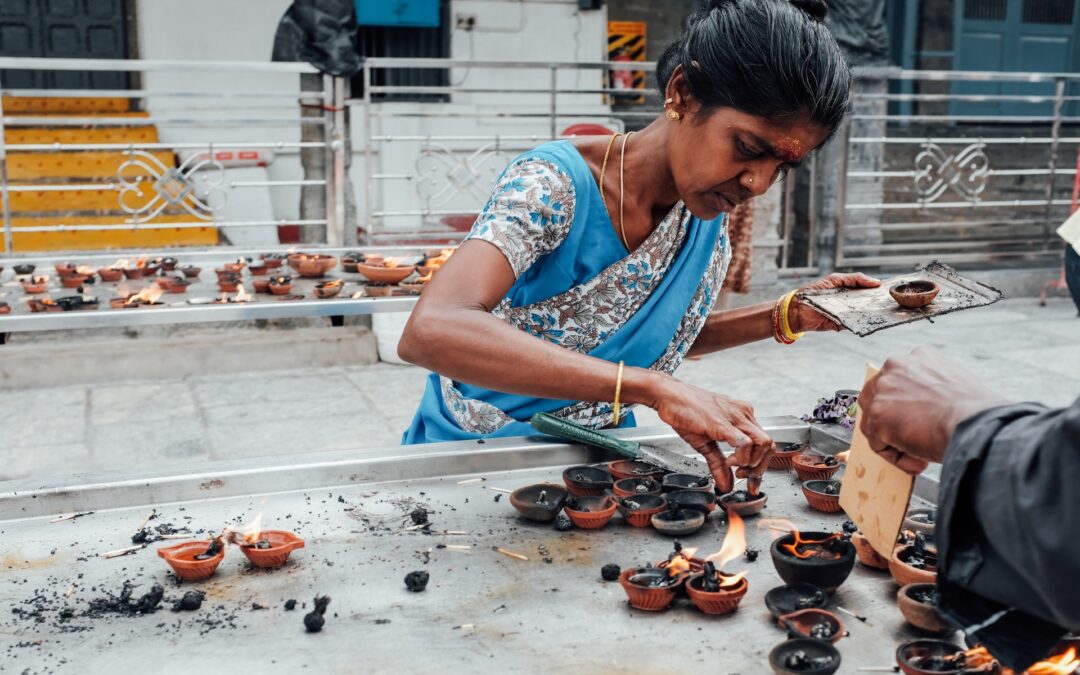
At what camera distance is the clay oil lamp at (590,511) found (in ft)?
6.47

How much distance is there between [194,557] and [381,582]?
0.33 metres

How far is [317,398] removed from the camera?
5.96 metres

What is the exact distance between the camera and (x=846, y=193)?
26.7ft

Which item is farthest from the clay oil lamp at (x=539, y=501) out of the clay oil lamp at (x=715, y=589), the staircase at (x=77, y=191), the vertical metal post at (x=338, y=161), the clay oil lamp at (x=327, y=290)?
the staircase at (x=77, y=191)

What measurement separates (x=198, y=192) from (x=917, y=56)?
7.89 metres

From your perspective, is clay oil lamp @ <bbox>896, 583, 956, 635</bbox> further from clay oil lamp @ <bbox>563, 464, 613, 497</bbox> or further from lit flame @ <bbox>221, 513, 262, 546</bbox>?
lit flame @ <bbox>221, 513, 262, 546</bbox>

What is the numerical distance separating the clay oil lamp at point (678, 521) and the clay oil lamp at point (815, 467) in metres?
0.36

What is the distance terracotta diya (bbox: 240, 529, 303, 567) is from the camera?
5.84 ft

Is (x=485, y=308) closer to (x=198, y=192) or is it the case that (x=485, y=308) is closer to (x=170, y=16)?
(x=198, y=192)

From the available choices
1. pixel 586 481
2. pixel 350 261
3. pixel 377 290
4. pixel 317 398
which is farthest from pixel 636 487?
pixel 317 398

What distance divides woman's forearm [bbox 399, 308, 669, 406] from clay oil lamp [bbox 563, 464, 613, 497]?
0.78 feet

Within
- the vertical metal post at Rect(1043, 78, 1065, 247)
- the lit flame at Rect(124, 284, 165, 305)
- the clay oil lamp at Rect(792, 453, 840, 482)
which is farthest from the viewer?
the vertical metal post at Rect(1043, 78, 1065, 247)

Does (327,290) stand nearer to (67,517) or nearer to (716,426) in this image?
(67,517)

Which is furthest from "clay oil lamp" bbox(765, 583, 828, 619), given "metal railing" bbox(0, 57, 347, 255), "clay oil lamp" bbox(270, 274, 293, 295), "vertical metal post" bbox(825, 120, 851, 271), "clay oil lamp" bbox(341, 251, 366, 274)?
"metal railing" bbox(0, 57, 347, 255)
